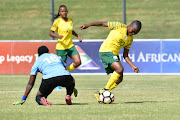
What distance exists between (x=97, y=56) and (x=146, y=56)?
1961 mm

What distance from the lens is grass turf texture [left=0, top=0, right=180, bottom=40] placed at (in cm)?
2677

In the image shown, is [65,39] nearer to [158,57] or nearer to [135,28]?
[135,28]

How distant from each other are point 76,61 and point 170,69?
7448mm

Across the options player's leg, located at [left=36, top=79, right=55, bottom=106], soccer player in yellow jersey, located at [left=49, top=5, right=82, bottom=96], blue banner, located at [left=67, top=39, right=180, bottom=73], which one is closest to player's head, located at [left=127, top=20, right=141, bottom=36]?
player's leg, located at [left=36, top=79, right=55, bottom=106]

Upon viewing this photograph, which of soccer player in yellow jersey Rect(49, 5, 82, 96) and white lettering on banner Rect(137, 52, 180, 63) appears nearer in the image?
soccer player in yellow jersey Rect(49, 5, 82, 96)

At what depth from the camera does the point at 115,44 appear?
393 inches

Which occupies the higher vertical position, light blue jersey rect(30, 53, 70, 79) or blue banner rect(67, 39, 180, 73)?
light blue jersey rect(30, 53, 70, 79)

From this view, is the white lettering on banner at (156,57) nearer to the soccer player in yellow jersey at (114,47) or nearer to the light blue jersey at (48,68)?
the soccer player in yellow jersey at (114,47)

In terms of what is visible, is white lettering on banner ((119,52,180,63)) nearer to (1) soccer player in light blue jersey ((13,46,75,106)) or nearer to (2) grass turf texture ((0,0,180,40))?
(2) grass turf texture ((0,0,180,40))

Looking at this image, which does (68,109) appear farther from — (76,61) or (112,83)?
(76,61)

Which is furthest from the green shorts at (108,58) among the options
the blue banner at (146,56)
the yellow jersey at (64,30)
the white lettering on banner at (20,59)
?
the white lettering on banner at (20,59)

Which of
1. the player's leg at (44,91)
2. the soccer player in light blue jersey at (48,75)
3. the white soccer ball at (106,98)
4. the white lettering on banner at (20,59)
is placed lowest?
the white lettering on banner at (20,59)

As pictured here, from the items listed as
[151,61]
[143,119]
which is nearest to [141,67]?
[151,61]

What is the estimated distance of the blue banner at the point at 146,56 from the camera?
1950cm
